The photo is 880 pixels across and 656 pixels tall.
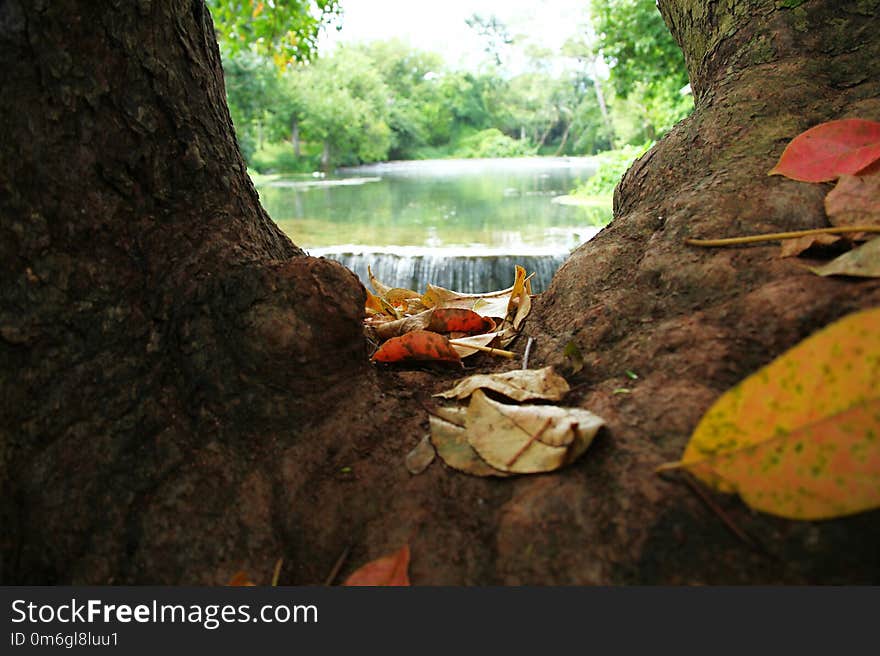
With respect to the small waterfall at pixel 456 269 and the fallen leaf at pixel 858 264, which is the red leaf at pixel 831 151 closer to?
the fallen leaf at pixel 858 264

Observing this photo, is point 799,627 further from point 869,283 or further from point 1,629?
point 1,629

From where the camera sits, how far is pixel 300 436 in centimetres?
81

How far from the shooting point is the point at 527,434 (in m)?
0.73

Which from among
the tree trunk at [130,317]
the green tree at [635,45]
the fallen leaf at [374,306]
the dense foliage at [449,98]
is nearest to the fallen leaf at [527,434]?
the tree trunk at [130,317]

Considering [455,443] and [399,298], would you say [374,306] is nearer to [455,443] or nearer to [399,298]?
[399,298]

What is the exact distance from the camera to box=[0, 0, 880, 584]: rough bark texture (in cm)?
63

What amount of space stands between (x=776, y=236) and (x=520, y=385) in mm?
430

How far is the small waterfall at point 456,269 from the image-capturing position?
606 centimetres

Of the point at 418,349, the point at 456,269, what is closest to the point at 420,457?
the point at 418,349

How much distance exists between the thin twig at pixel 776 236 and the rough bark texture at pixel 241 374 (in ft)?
0.07

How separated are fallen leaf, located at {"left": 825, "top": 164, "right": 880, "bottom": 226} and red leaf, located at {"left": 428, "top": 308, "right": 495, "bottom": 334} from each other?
609 mm

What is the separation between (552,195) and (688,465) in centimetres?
1337

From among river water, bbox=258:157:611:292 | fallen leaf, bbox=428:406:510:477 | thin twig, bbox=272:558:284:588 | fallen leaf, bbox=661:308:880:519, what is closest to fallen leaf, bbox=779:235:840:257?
fallen leaf, bbox=661:308:880:519

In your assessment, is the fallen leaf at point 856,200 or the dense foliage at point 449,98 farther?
the dense foliage at point 449,98
